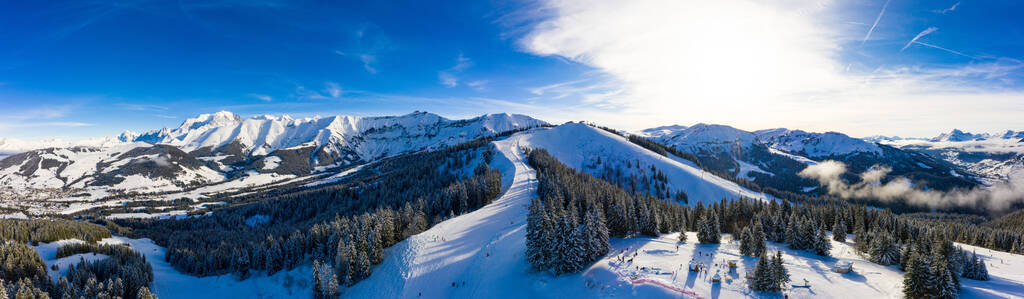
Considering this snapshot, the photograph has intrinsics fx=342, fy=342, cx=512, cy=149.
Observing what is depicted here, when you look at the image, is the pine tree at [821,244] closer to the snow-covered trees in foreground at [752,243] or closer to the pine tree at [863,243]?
the pine tree at [863,243]

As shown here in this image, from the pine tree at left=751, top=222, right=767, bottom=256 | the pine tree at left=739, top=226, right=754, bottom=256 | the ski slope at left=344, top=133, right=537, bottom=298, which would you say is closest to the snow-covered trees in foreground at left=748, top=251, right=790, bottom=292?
the pine tree at left=739, top=226, right=754, bottom=256

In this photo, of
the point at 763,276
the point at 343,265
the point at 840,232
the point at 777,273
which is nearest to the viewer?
the point at 777,273

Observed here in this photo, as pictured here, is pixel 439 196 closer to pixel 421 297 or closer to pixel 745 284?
pixel 421 297

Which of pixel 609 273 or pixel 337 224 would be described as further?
pixel 337 224

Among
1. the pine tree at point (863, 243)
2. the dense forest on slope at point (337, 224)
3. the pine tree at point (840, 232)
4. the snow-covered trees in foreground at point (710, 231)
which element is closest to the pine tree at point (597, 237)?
the snow-covered trees in foreground at point (710, 231)

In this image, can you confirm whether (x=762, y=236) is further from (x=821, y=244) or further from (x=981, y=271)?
(x=981, y=271)

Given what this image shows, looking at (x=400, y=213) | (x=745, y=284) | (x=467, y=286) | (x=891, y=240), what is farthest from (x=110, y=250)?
(x=891, y=240)

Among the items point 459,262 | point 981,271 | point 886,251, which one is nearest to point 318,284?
point 459,262

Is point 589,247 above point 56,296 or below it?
above
